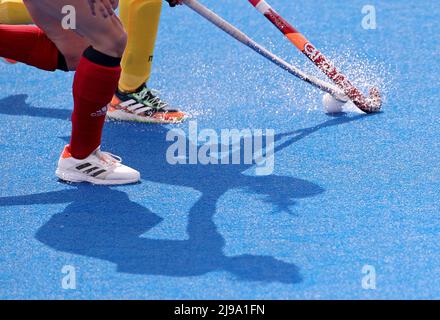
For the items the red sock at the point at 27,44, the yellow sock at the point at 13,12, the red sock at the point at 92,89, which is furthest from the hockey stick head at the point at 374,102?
the yellow sock at the point at 13,12

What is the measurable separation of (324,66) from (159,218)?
1.58 meters

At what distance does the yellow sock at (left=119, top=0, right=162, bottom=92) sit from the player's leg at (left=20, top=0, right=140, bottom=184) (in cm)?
48

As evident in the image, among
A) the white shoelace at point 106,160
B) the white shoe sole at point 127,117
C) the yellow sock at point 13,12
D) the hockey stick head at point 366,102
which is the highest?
the yellow sock at point 13,12

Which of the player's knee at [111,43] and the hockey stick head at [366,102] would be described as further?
the hockey stick head at [366,102]

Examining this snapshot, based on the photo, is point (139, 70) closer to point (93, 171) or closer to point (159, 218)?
point (93, 171)

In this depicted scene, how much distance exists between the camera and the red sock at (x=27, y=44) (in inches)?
194

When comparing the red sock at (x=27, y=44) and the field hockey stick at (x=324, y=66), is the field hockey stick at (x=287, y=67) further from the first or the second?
the red sock at (x=27, y=44)

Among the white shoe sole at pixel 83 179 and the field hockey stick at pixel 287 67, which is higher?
the field hockey stick at pixel 287 67

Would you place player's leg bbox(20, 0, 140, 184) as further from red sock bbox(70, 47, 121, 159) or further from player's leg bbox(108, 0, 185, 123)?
player's leg bbox(108, 0, 185, 123)

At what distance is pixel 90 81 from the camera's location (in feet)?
14.7

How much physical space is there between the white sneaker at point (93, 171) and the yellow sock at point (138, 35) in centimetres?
84

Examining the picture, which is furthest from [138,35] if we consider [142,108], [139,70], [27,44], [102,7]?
[102,7]
